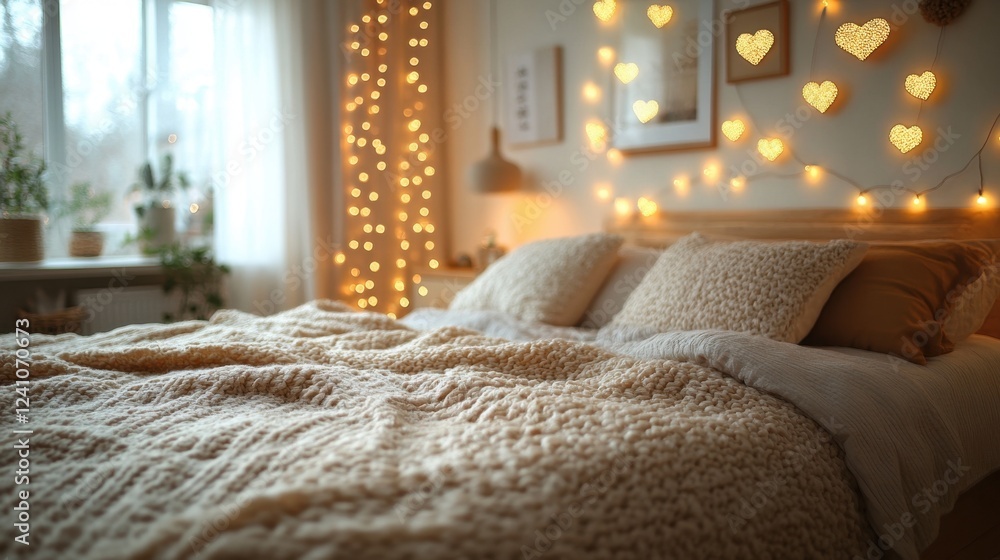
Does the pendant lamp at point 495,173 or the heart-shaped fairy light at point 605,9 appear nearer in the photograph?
the heart-shaped fairy light at point 605,9

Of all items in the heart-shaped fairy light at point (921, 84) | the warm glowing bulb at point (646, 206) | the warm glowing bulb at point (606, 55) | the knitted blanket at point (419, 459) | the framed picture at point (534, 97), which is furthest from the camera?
the framed picture at point (534, 97)

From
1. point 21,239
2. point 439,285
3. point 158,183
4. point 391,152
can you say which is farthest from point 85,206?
point 439,285

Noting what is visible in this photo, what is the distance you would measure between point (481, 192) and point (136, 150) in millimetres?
1676

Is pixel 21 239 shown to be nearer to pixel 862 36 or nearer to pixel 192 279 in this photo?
pixel 192 279

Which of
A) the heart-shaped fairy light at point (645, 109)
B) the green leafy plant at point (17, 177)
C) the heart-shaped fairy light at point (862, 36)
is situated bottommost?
the green leafy plant at point (17, 177)

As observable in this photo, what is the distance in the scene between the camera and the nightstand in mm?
3223

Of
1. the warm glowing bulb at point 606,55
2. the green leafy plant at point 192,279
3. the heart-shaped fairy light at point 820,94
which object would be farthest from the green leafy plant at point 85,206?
the heart-shaped fairy light at point 820,94

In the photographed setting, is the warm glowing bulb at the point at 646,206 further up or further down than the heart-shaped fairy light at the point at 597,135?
further down

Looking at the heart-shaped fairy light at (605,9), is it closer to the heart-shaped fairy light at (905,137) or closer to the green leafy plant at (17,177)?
the heart-shaped fairy light at (905,137)

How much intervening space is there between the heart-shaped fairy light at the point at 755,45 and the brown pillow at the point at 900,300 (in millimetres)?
895

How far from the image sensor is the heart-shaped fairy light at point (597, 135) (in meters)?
3.03

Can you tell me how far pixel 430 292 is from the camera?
336 cm

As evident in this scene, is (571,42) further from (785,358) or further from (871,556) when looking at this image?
(871,556)

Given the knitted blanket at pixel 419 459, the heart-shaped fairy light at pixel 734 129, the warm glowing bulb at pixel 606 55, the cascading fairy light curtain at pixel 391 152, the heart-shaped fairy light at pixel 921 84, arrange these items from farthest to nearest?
1. the cascading fairy light curtain at pixel 391 152
2. the warm glowing bulb at pixel 606 55
3. the heart-shaped fairy light at pixel 734 129
4. the heart-shaped fairy light at pixel 921 84
5. the knitted blanket at pixel 419 459
